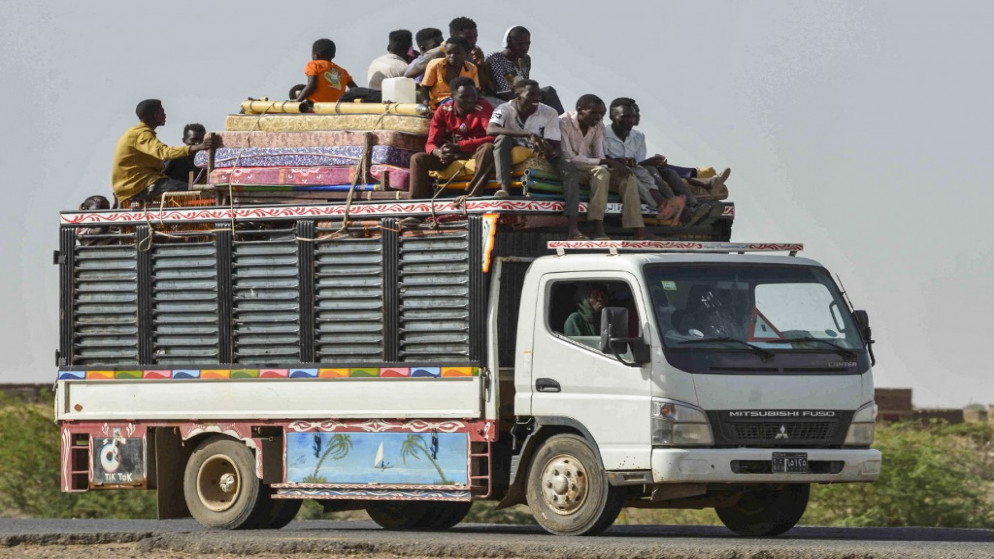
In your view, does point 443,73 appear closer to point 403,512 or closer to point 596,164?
point 596,164

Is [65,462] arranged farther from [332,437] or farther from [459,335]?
[459,335]

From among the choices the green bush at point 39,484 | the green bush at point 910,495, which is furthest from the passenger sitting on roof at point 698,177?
the green bush at point 39,484

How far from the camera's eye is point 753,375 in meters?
14.0

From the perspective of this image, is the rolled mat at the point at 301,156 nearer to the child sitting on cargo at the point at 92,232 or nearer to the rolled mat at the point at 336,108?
the rolled mat at the point at 336,108

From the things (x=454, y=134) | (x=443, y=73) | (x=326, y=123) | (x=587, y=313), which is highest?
(x=443, y=73)

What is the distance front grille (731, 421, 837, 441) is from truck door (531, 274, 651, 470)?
0.71 meters

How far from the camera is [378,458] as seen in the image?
15656 millimetres

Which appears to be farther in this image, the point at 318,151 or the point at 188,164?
the point at 188,164

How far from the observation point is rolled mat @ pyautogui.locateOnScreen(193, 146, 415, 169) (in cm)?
1600

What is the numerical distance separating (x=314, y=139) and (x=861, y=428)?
5299mm

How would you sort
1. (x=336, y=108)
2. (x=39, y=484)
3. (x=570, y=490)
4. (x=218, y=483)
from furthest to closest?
(x=39, y=484), (x=218, y=483), (x=336, y=108), (x=570, y=490)

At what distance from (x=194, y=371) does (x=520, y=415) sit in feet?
11.0

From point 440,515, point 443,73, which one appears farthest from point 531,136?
point 440,515

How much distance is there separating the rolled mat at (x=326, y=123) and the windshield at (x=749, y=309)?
295 cm
